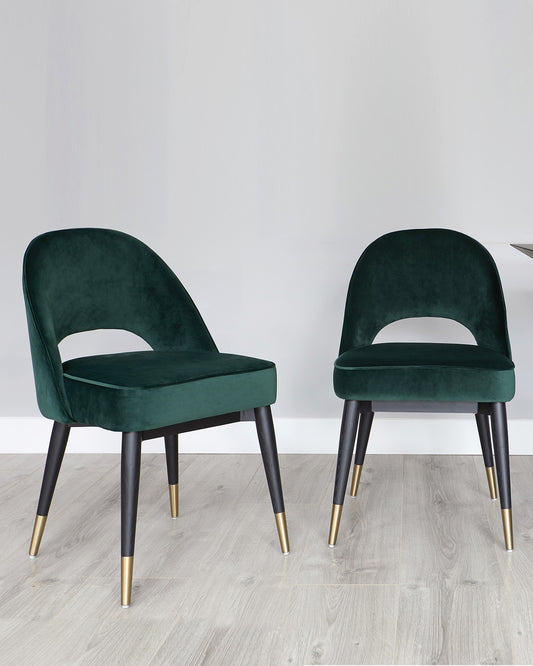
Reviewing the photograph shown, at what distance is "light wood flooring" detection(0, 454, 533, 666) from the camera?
1.60 m

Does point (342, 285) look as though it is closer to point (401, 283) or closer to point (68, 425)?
point (401, 283)

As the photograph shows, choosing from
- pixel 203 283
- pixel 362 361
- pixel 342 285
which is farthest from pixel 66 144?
pixel 362 361

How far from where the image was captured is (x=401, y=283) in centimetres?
253

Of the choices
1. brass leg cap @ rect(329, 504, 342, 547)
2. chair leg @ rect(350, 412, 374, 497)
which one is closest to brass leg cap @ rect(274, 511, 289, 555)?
brass leg cap @ rect(329, 504, 342, 547)

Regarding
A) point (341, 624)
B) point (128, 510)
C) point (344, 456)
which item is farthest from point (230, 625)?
point (344, 456)

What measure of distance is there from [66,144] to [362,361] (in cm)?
157

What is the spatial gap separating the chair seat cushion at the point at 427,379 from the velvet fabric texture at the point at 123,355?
204 mm

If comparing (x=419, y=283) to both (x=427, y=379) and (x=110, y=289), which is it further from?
(x=110, y=289)

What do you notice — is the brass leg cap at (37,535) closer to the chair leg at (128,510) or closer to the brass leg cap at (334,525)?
the chair leg at (128,510)

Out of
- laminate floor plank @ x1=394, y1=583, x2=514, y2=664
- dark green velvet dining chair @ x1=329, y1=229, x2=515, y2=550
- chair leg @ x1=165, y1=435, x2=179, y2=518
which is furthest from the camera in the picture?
chair leg @ x1=165, y1=435, x2=179, y2=518

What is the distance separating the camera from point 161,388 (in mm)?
1825

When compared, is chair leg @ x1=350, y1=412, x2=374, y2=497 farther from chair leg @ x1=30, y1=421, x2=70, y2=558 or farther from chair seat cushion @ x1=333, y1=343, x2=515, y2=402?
chair leg @ x1=30, y1=421, x2=70, y2=558

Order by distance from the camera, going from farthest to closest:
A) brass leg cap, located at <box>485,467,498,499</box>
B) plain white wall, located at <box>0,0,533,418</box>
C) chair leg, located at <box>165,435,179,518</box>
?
plain white wall, located at <box>0,0,533,418</box>
brass leg cap, located at <box>485,467,498,499</box>
chair leg, located at <box>165,435,179,518</box>

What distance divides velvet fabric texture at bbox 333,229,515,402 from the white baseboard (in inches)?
27.4
